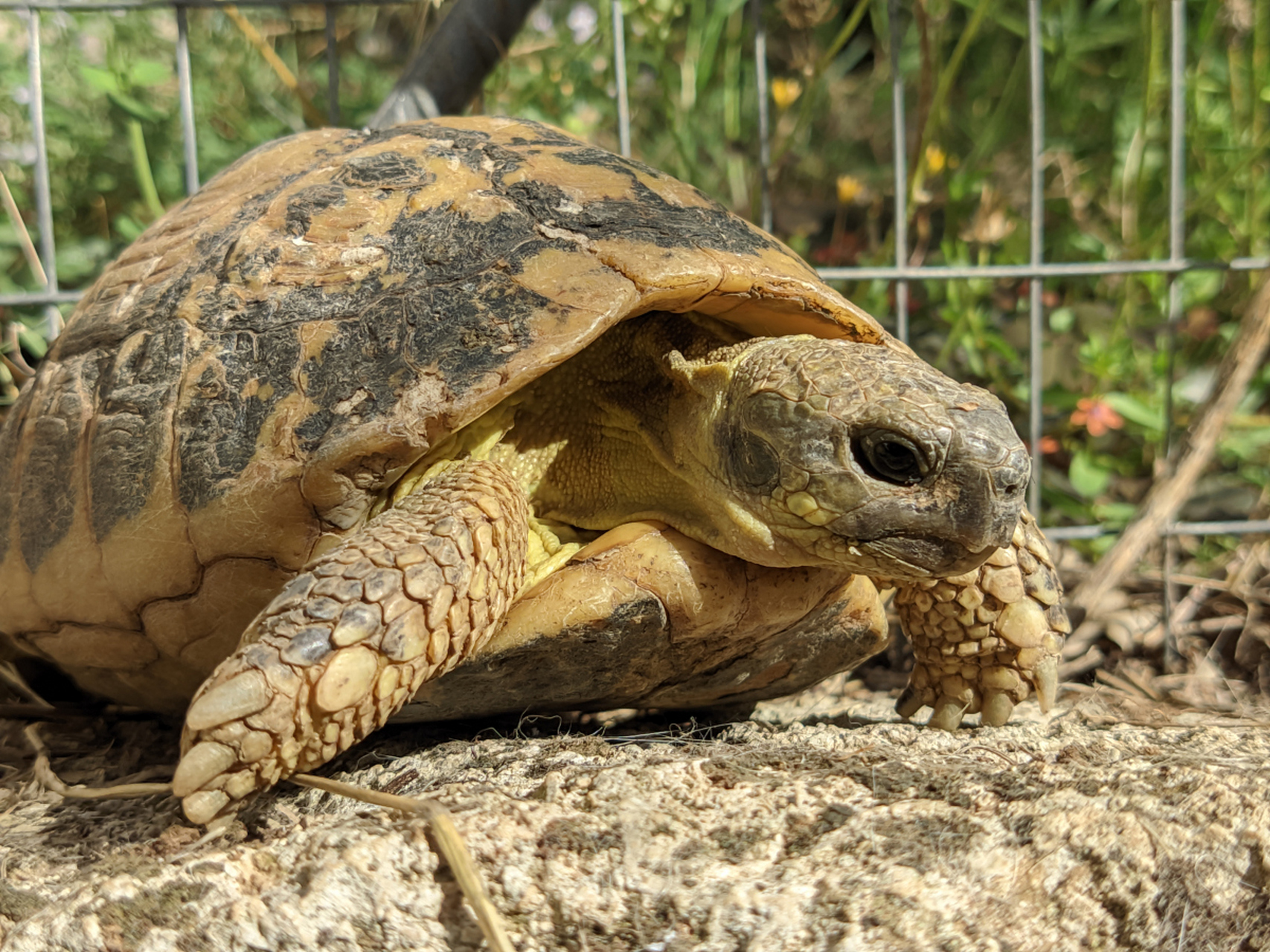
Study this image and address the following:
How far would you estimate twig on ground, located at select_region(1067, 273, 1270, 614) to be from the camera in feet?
9.44

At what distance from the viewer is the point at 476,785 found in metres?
1.42

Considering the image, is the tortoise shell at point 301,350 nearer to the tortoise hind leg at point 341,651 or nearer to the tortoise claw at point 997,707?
the tortoise hind leg at point 341,651

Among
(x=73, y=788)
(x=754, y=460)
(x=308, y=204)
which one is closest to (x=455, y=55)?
(x=308, y=204)

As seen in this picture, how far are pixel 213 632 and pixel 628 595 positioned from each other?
79 centimetres

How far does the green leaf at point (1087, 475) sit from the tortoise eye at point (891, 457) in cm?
214

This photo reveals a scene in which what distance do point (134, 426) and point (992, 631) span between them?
1711 mm

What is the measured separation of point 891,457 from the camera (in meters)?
1.50

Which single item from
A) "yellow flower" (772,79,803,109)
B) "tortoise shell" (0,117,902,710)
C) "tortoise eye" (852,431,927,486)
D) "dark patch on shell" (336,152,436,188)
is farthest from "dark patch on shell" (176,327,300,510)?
"yellow flower" (772,79,803,109)

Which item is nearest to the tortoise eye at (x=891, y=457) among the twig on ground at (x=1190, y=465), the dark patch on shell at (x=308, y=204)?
the dark patch on shell at (x=308, y=204)

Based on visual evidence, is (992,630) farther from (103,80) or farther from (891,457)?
(103,80)

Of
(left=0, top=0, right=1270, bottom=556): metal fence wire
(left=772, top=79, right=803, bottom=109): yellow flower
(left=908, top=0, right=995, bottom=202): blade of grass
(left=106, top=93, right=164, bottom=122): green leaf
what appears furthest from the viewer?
(left=772, top=79, right=803, bottom=109): yellow flower

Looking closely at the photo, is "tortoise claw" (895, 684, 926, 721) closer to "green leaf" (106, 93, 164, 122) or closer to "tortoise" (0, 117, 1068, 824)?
"tortoise" (0, 117, 1068, 824)

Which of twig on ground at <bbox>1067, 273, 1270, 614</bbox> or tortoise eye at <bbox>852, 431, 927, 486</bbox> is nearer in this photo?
tortoise eye at <bbox>852, 431, 927, 486</bbox>

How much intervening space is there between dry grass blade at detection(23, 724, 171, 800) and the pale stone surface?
0.08m
